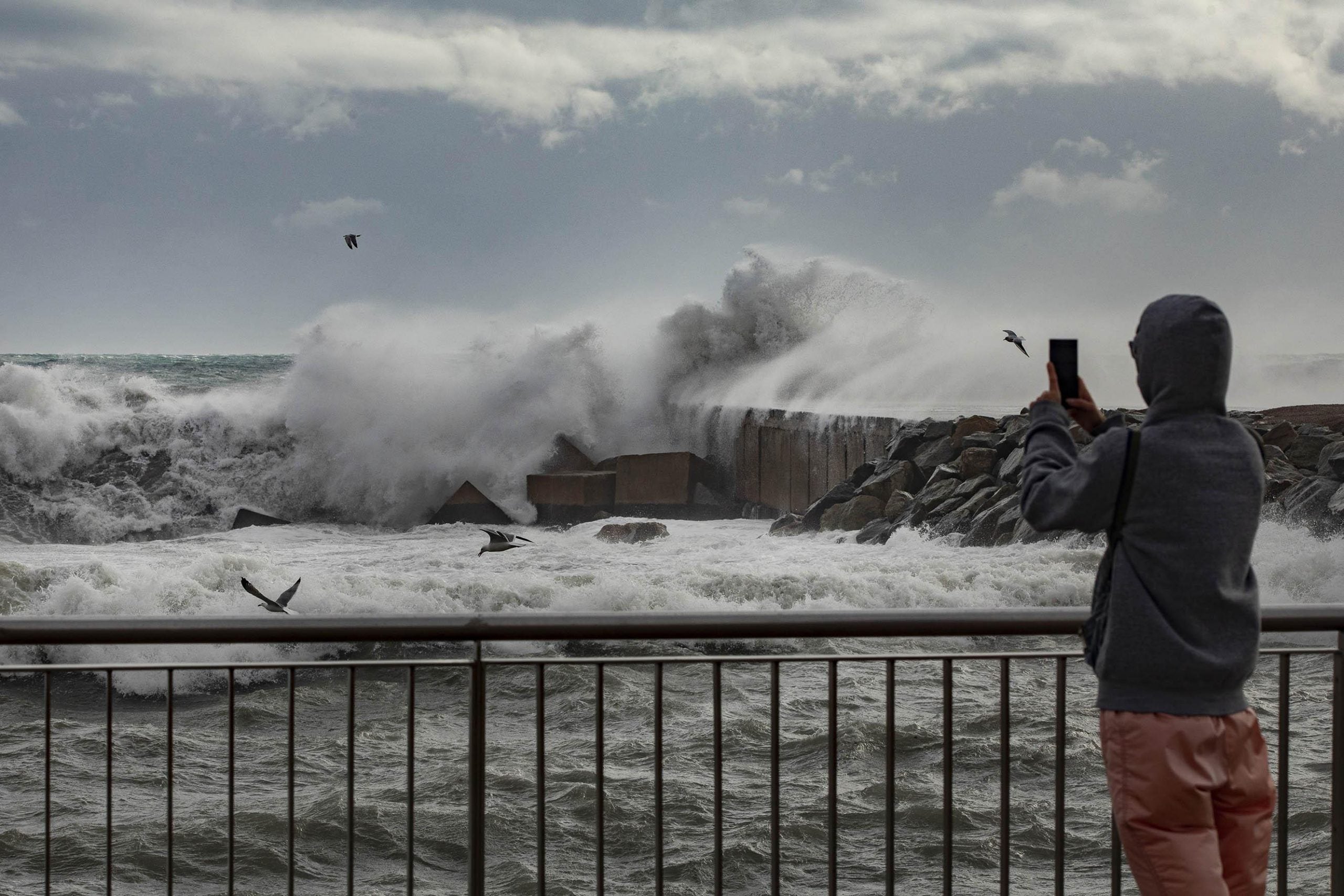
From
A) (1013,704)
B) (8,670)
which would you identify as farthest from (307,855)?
(1013,704)

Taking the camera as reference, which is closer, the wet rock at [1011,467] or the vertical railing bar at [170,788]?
the vertical railing bar at [170,788]

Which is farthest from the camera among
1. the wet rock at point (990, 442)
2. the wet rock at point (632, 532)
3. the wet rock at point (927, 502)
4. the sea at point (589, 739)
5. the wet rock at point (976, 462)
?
the wet rock at point (632, 532)

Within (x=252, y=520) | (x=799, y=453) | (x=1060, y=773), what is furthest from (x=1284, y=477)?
(x=252, y=520)

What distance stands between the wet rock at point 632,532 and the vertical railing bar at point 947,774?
3707 cm

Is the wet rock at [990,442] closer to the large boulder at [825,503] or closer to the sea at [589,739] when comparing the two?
the sea at [589,739]

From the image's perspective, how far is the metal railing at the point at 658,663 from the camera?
88.5 inches

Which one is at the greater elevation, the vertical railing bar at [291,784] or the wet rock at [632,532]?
the vertical railing bar at [291,784]

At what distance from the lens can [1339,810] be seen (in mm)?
2516

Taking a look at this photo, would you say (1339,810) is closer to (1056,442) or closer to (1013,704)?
(1056,442)

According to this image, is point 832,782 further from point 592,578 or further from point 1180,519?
point 592,578

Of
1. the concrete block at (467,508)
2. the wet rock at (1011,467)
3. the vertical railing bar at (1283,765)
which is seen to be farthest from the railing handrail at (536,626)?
the concrete block at (467,508)

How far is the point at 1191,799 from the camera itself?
173cm

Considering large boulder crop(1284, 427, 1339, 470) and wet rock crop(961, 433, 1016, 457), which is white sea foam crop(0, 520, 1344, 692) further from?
wet rock crop(961, 433, 1016, 457)

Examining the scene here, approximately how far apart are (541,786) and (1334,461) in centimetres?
2807
